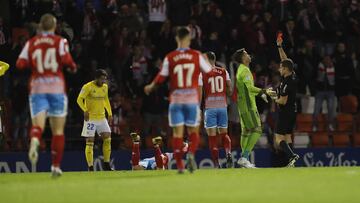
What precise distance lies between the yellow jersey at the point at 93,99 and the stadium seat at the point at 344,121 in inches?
338

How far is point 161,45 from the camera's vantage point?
25125 millimetres

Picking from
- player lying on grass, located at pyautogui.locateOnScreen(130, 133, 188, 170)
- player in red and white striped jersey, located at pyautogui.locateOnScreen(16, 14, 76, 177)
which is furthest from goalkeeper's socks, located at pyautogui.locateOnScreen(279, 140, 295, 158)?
player in red and white striped jersey, located at pyautogui.locateOnScreen(16, 14, 76, 177)

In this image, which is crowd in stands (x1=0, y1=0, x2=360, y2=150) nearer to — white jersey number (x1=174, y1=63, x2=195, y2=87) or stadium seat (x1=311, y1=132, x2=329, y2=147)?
stadium seat (x1=311, y1=132, x2=329, y2=147)

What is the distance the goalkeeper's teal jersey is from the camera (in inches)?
744

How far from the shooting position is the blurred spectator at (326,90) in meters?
25.0

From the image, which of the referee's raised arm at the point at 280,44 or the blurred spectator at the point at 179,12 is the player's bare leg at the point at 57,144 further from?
the blurred spectator at the point at 179,12

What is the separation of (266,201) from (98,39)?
15.0m

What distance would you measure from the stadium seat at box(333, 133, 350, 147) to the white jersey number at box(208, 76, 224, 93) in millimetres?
7884

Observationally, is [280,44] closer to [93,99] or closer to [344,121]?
[93,99]

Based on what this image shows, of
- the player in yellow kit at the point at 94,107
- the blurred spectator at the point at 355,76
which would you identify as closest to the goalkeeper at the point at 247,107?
the player in yellow kit at the point at 94,107

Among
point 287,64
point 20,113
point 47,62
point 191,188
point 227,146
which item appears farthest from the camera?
point 20,113

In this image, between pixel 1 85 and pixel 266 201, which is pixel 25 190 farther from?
pixel 1 85

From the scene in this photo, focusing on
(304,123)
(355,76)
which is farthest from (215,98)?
(355,76)

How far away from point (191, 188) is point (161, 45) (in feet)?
43.9
